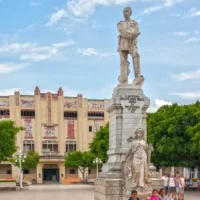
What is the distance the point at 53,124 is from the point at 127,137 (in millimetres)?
73877

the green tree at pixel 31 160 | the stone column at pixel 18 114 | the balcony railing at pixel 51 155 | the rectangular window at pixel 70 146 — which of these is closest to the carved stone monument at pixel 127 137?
the green tree at pixel 31 160

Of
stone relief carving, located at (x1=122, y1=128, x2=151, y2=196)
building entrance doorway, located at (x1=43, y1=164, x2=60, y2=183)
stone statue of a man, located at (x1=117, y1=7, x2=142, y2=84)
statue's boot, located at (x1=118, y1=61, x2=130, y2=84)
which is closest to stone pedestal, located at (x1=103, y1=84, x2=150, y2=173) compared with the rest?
statue's boot, located at (x1=118, y1=61, x2=130, y2=84)

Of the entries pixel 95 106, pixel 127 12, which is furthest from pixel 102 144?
pixel 127 12

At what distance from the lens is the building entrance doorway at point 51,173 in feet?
307

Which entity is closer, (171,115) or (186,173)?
(171,115)

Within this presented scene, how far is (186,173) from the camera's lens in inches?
3403

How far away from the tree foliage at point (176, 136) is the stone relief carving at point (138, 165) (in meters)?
27.6

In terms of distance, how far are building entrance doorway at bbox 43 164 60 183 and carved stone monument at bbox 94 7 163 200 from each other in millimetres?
73031

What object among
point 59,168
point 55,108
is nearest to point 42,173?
point 59,168

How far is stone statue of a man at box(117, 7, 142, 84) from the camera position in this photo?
21.7 meters

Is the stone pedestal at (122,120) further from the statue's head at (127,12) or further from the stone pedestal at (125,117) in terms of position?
the statue's head at (127,12)

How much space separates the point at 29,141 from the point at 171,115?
45783 mm

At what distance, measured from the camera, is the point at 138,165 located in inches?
714

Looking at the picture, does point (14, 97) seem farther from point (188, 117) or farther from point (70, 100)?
point (188, 117)
